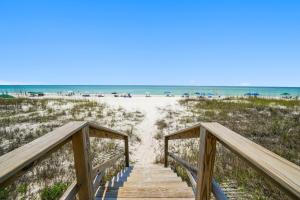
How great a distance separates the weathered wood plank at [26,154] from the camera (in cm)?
92

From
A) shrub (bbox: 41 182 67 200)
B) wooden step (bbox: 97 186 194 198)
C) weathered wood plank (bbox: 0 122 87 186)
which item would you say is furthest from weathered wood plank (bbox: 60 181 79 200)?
shrub (bbox: 41 182 67 200)

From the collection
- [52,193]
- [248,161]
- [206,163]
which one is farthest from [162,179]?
[248,161]

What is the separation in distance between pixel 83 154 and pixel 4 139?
299 inches

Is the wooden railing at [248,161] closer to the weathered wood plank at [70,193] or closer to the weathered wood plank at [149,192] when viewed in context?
the weathered wood plank at [149,192]

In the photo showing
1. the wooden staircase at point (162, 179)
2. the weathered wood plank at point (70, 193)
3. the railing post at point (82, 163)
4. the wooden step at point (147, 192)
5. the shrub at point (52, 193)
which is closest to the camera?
the wooden staircase at point (162, 179)

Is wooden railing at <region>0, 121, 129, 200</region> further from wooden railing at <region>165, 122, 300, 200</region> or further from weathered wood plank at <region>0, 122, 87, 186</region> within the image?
wooden railing at <region>165, 122, 300, 200</region>

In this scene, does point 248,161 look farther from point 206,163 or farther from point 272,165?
point 206,163

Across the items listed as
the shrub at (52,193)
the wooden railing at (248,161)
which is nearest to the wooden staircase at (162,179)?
the wooden railing at (248,161)

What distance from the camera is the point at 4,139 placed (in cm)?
771

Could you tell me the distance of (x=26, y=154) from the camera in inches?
43.2

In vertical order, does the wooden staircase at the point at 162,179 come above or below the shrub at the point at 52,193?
above

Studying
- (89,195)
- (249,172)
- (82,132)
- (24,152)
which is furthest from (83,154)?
(249,172)

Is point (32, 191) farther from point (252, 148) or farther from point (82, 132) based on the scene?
point (252, 148)

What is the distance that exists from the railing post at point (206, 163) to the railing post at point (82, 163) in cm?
107
